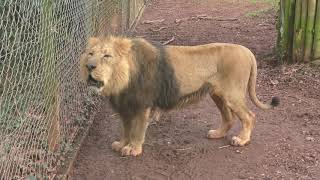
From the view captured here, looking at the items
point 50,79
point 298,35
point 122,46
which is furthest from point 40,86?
point 298,35

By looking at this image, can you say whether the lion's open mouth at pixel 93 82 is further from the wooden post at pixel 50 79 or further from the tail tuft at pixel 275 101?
the tail tuft at pixel 275 101

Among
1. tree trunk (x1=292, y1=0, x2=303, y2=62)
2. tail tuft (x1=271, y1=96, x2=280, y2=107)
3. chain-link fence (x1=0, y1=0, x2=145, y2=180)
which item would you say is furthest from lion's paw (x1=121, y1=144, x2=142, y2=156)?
tree trunk (x1=292, y1=0, x2=303, y2=62)

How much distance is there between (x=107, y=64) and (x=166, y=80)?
80 centimetres

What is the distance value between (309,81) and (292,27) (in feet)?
3.74

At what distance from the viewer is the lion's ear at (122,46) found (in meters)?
5.27

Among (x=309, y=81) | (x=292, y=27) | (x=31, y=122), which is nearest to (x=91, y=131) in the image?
(x=31, y=122)

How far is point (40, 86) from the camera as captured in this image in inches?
200

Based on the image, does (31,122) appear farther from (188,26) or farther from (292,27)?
(188,26)

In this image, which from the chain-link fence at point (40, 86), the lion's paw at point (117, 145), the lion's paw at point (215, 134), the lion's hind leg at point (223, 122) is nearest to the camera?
the chain-link fence at point (40, 86)

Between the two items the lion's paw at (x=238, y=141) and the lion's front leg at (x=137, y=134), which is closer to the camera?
the lion's front leg at (x=137, y=134)

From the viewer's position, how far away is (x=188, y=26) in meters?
12.7

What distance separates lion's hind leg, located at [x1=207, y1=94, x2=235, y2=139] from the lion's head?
1.26m

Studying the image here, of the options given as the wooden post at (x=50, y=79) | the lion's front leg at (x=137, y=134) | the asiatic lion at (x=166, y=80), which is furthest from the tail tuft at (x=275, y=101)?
the wooden post at (x=50, y=79)

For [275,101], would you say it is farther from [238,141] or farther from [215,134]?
[215,134]
